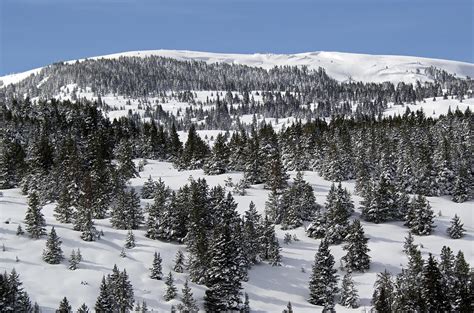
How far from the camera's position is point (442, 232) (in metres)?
Answer: 80.2

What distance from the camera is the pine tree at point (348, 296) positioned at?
5825 centimetres

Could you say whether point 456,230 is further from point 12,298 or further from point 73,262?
point 12,298

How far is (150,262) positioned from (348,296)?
74.2 ft

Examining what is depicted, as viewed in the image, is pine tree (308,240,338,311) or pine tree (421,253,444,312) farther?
pine tree (308,240,338,311)

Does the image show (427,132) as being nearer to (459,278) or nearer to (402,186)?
(402,186)

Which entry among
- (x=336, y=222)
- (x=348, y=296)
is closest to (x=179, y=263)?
(x=348, y=296)

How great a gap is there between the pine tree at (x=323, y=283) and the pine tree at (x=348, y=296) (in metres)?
0.98

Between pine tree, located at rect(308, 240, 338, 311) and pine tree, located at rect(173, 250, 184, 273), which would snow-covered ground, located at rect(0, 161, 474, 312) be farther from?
pine tree, located at rect(308, 240, 338, 311)

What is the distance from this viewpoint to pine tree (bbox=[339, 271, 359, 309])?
5825cm

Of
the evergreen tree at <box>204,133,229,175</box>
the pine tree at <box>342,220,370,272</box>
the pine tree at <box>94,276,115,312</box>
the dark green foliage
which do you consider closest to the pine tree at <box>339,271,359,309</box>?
the pine tree at <box>342,220,370,272</box>

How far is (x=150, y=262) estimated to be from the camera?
6094 centimetres

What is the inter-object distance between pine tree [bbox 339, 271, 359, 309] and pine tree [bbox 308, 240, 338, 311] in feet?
3.22

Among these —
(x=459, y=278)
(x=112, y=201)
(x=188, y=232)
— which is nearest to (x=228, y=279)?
(x=188, y=232)

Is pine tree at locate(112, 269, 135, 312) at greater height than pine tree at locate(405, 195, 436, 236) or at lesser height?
lesser
